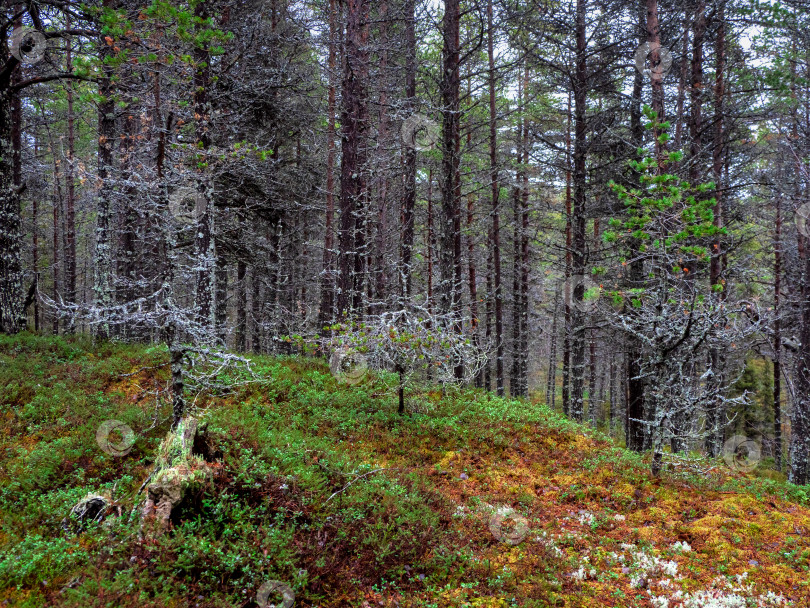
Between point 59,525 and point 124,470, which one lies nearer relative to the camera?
point 59,525

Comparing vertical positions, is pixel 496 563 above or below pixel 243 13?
below

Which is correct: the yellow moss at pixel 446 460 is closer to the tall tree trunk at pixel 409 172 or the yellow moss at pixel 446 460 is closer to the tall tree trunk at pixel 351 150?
the tall tree trunk at pixel 351 150

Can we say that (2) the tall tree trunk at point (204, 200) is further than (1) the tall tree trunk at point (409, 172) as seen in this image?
No

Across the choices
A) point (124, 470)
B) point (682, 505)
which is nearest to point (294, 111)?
point (124, 470)

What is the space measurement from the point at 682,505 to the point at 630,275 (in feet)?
28.3

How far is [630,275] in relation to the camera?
14.1 m

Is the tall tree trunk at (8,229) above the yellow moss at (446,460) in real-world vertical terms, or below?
above

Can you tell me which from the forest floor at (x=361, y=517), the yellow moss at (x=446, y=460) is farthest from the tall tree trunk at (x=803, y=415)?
the yellow moss at (x=446, y=460)

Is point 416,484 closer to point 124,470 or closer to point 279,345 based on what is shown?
point 124,470

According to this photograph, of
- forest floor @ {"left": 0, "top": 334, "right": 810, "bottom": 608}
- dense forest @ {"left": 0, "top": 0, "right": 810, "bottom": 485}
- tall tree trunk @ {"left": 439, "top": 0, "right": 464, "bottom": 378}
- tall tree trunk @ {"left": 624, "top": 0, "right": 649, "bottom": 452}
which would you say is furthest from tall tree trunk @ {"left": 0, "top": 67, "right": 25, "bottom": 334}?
tall tree trunk @ {"left": 624, "top": 0, "right": 649, "bottom": 452}

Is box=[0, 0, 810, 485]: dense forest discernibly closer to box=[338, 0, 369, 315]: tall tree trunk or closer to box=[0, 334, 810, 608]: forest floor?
box=[338, 0, 369, 315]: tall tree trunk

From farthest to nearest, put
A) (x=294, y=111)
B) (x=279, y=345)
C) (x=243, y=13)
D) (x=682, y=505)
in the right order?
(x=279, y=345) → (x=294, y=111) → (x=243, y=13) → (x=682, y=505)

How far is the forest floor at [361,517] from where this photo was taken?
440cm

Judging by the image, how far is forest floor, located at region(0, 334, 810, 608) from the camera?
4.40 metres
